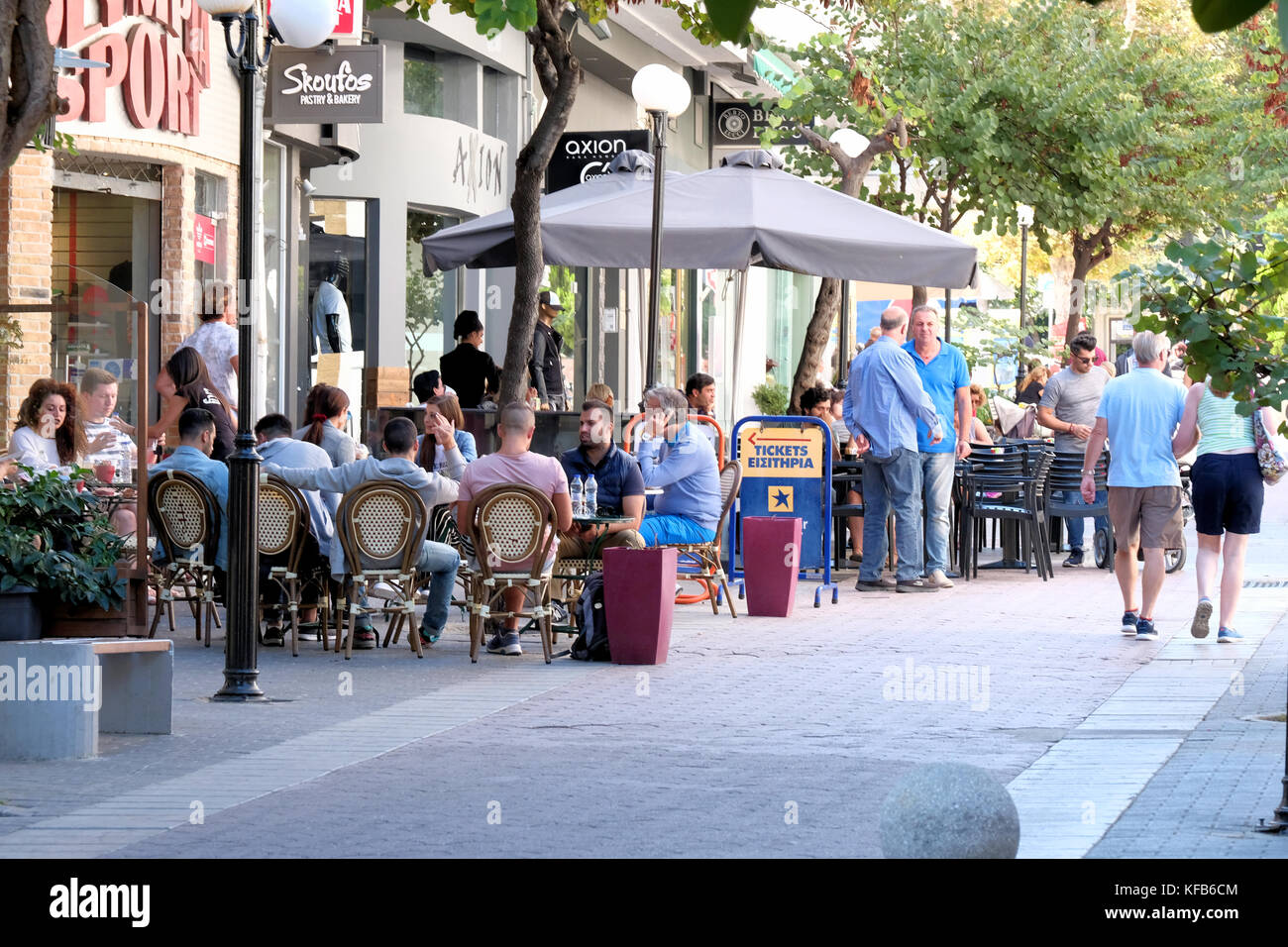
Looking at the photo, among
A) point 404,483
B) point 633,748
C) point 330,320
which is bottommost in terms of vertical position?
point 633,748

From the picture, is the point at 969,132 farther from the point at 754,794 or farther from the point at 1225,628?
the point at 754,794

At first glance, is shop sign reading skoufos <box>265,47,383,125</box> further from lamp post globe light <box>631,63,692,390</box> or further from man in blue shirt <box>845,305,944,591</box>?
man in blue shirt <box>845,305,944,591</box>

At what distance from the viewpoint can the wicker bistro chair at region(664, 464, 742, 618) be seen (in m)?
13.6

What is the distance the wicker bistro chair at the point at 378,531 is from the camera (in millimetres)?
11195

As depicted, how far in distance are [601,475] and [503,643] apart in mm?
1313

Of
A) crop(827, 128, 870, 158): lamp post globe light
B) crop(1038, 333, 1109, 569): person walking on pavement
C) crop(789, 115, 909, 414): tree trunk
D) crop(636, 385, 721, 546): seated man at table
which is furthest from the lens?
crop(827, 128, 870, 158): lamp post globe light

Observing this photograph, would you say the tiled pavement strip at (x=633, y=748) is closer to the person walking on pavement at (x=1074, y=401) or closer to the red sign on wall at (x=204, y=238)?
the person walking on pavement at (x=1074, y=401)

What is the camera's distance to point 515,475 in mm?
11375

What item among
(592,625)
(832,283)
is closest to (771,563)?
(592,625)

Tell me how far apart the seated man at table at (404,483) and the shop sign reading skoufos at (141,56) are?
5.26 m

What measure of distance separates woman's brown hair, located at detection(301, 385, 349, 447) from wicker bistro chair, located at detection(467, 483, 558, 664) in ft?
5.45

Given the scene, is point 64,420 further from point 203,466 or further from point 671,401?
point 671,401

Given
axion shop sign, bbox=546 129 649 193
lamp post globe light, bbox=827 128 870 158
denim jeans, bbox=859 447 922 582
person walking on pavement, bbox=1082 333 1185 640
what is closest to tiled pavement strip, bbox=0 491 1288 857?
person walking on pavement, bbox=1082 333 1185 640

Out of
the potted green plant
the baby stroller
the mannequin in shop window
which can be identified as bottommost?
the baby stroller
